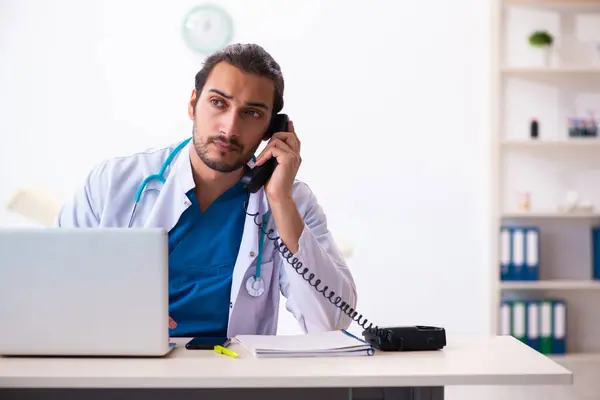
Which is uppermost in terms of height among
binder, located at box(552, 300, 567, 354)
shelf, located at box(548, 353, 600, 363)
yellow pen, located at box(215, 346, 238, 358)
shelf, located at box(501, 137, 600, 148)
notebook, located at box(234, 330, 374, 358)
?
shelf, located at box(501, 137, 600, 148)

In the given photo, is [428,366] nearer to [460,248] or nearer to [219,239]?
[219,239]

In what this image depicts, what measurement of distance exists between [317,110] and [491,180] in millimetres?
1017

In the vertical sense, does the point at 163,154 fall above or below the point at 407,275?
above

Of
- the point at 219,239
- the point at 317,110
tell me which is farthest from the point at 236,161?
the point at 317,110

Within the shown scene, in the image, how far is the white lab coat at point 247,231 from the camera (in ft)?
6.85

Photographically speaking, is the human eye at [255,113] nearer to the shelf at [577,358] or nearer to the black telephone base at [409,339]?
the black telephone base at [409,339]

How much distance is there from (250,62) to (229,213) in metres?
0.45

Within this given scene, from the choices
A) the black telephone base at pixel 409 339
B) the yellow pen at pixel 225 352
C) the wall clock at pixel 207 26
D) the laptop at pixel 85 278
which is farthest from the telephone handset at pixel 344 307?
the wall clock at pixel 207 26

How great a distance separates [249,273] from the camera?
2143mm

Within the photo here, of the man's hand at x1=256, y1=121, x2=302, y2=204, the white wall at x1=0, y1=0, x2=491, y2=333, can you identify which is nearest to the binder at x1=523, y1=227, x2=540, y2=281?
the white wall at x1=0, y1=0, x2=491, y2=333

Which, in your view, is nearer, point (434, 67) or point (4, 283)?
point (4, 283)

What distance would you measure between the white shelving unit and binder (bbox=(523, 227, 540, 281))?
21 cm

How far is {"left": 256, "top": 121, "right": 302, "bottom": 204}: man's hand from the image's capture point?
6.85 feet

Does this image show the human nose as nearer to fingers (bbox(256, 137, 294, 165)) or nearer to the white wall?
fingers (bbox(256, 137, 294, 165))
